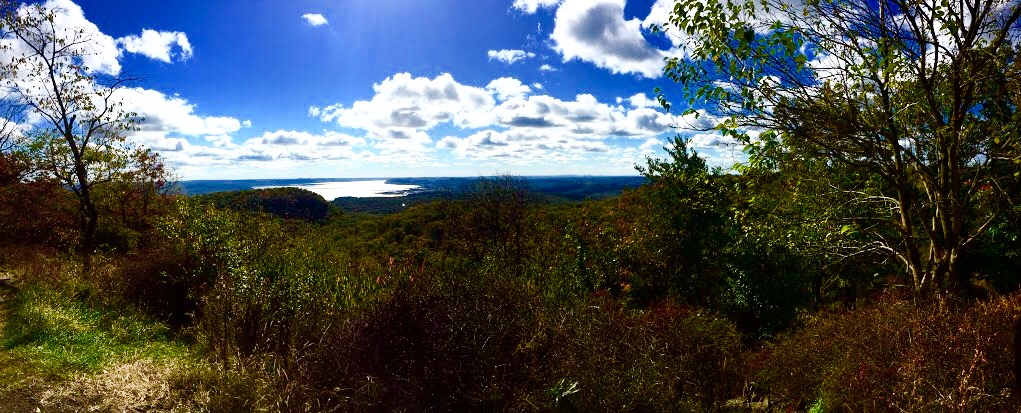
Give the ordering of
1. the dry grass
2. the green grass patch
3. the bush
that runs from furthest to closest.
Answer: the green grass patch
the dry grass
the bush

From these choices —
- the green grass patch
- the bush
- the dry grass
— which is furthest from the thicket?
the dry grass

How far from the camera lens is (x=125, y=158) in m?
16.0

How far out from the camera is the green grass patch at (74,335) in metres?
7.19

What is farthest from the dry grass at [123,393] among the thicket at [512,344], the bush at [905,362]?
the bush at [905,362]

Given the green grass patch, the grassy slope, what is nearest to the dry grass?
the grassy slope

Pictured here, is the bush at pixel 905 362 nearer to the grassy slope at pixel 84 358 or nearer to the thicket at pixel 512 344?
the thicket at pixel 512 344

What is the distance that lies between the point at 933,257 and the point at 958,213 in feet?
4.29

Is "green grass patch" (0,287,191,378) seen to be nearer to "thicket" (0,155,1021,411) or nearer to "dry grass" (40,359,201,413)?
"thicket" (0,155,1021,411)

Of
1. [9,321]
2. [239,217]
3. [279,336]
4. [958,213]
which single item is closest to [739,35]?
[958,213]

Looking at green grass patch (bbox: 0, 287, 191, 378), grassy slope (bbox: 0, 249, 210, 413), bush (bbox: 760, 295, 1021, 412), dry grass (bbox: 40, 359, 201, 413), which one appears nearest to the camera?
bush (bbox: 760, 295, 1021, 412)

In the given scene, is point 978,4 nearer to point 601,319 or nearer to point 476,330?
point 601,319

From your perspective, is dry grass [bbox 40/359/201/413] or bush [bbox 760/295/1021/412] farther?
dry grass [bbox 40/359/201/413]

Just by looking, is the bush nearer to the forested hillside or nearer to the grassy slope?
the forested hillside

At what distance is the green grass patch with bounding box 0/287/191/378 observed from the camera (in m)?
7.19
